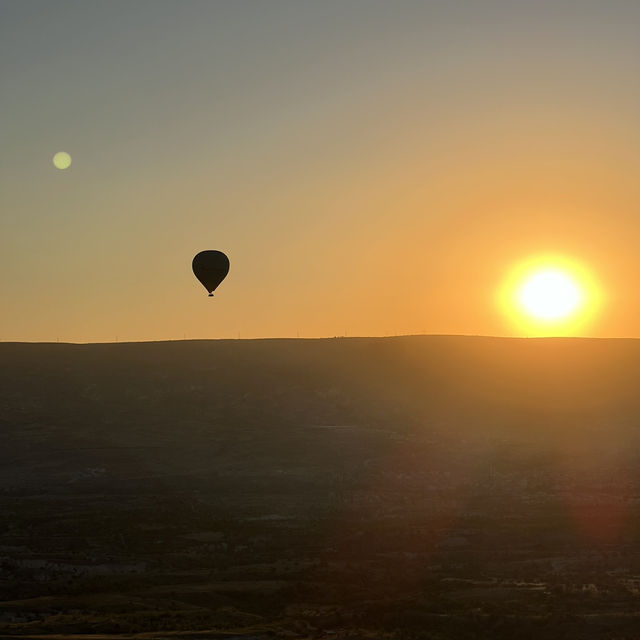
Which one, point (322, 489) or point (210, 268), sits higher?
point (210, 268)

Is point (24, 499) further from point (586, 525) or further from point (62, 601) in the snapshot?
point (586, 525)

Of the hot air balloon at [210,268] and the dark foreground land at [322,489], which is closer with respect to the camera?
the dark foreground land at [322,489]

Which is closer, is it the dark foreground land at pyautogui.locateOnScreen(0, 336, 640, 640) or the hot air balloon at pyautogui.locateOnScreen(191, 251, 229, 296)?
the dark foreground land at pyautogui.locateOnScreen(0, 336, 640, 640)
